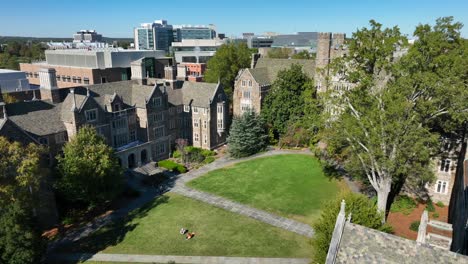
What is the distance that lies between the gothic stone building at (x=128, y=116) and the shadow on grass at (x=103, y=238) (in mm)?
13251

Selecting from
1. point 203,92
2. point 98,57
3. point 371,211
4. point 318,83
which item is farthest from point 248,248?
point 98,57

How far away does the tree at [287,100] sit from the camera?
65.6m

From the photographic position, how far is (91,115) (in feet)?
161

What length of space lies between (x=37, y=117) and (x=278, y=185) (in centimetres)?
3607

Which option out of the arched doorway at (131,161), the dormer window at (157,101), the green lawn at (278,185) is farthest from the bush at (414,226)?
the dormer window at (157,101)

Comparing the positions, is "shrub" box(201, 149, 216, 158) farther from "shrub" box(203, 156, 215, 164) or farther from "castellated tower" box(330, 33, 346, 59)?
"castellated tower" box(330, 33, 346, 59)

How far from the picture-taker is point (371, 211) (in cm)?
2967

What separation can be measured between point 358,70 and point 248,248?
924 inches

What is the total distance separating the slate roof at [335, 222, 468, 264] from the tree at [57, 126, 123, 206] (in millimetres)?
30327

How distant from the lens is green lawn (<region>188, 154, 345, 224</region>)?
4469 cm

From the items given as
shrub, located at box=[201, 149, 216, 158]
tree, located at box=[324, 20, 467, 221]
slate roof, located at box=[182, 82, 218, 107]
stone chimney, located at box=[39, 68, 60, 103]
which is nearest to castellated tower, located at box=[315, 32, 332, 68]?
slate roof, located at box=[182, 82, 218, 107]

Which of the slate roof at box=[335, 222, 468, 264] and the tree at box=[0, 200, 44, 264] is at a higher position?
the slate roof at box=[335, 222, 468, 264]

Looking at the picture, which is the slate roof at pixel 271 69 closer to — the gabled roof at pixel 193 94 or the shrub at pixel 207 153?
the gabled roof at pixel 193 94

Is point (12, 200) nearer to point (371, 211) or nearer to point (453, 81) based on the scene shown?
point (371, 211)
